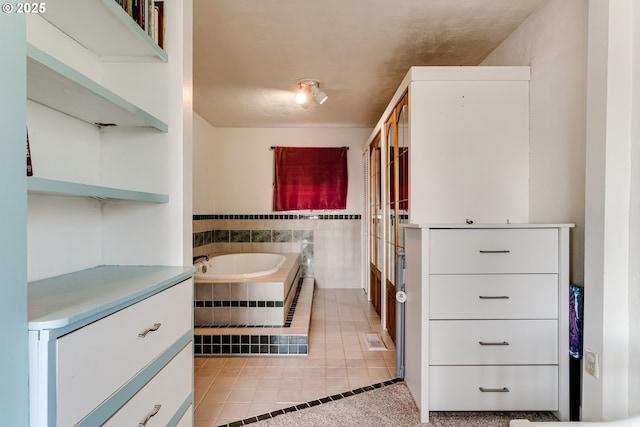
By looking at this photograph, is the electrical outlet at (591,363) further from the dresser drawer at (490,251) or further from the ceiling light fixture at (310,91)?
the ceiling light fixture at (310,91)

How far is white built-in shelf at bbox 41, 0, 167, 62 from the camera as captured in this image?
42.3 inches

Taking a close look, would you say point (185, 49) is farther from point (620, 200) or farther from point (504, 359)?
point (504, 359)

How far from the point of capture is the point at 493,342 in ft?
5.23

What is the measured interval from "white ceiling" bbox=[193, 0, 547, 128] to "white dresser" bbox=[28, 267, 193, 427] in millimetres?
1543

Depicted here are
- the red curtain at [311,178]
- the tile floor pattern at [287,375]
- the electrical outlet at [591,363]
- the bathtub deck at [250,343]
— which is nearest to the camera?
the electrical outlet at [591,363]

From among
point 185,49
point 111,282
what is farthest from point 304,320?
point 185,49

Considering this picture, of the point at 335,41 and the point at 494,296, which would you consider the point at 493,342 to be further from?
the point at 335,41

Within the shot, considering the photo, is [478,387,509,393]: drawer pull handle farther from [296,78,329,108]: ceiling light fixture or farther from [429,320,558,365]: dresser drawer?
[296,78,329,108]: ceiling light fixture

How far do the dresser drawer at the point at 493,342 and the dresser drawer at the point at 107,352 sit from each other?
3.95ft

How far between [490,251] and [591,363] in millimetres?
Answer: 596

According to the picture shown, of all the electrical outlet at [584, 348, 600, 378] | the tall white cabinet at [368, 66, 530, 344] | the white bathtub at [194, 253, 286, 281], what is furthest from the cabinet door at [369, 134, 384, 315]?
the electrical outlet at [584, 348, 600, 378]

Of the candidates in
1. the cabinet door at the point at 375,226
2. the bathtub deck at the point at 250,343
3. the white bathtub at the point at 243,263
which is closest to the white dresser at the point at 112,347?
the bathtub deck at the point at 250,343

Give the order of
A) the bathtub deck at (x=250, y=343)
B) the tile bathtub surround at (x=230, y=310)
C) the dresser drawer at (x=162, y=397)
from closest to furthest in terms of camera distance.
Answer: the dresser drawer at (x=162, y=397)
the bathtub deck at (x=250, y=343)
the tile bathtub surround at (x=230, y=310)

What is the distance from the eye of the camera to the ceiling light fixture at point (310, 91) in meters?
2.91
